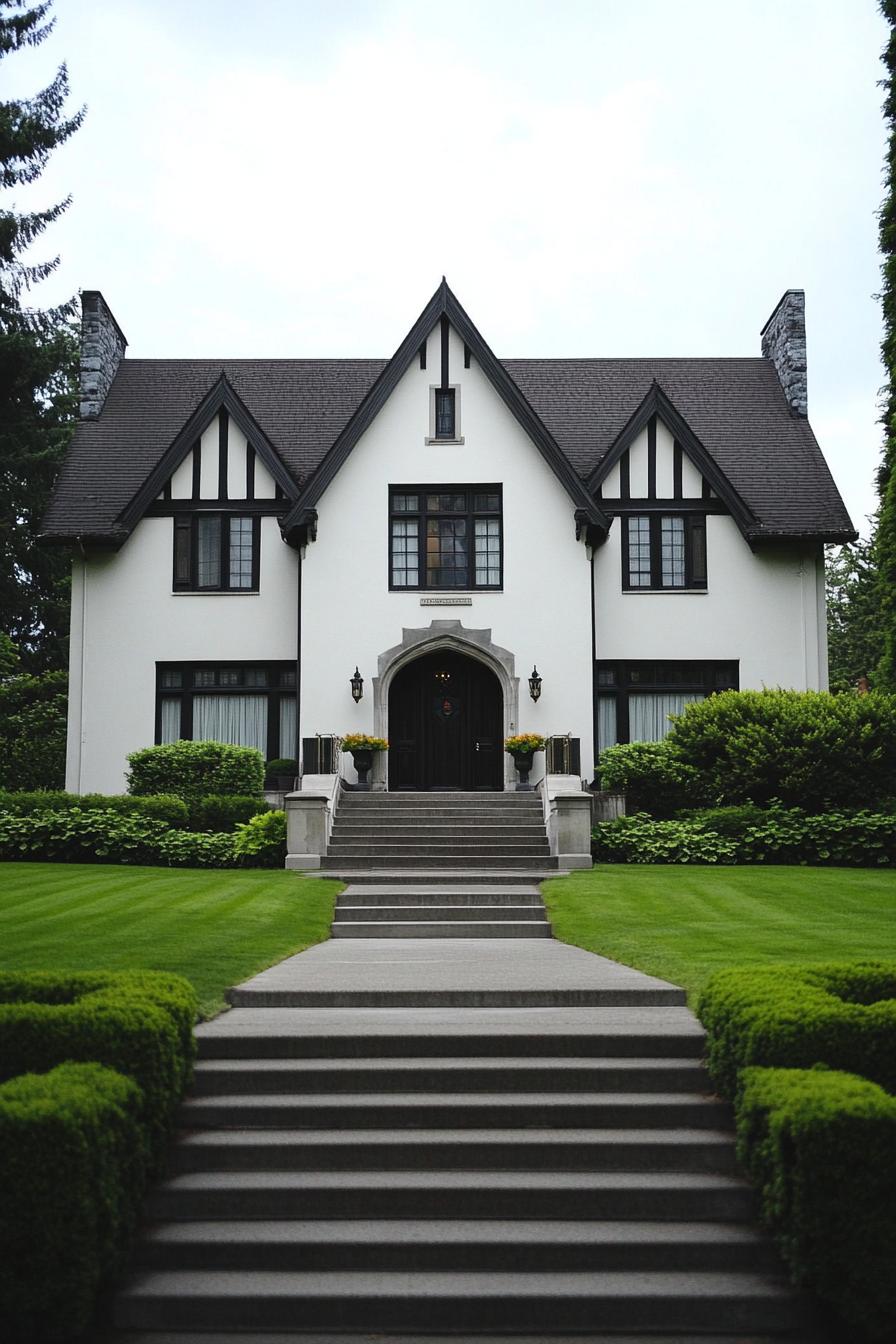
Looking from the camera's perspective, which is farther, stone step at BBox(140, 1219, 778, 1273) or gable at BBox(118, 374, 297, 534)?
gable at BBox(118, 374, 297, 534)

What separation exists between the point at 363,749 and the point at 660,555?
306 inches

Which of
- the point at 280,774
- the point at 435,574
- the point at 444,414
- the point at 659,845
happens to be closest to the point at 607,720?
the point at 435,574

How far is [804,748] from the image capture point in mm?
22031

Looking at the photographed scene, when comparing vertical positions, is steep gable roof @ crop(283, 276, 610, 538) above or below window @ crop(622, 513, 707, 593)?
above

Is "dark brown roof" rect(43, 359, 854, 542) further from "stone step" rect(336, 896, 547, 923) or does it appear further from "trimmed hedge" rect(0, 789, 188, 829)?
"stone step" rect(336, 896, 547, 923)

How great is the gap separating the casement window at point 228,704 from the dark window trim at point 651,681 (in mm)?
6557

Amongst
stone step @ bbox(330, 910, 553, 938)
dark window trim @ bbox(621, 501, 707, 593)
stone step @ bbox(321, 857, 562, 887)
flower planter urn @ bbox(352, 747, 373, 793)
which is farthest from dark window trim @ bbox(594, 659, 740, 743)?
stone step @ bbox(330, 910, 553, 938)

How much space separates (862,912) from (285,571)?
15536 mm

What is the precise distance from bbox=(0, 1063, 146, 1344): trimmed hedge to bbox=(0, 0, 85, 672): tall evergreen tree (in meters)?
33.9

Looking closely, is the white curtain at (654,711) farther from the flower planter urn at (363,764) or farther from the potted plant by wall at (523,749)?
the flower planter urn at (363,764)

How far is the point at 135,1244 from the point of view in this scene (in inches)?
281

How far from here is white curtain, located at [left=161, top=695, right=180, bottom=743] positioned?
1060 inches

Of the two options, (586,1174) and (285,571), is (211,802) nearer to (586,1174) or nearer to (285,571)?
(285,571)

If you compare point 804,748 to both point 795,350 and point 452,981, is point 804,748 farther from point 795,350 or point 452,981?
point 452,981
